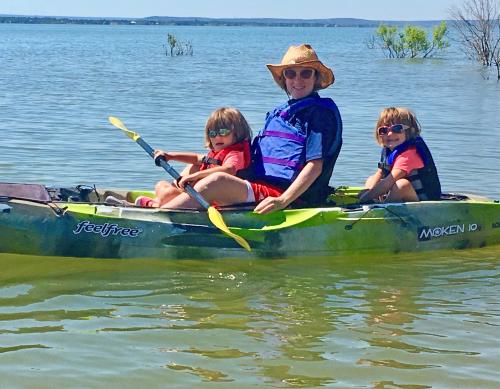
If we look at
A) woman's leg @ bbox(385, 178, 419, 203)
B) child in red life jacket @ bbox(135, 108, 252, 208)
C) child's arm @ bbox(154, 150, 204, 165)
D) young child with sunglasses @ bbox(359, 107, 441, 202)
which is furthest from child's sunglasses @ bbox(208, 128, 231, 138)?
woman's leg @ bbox(385, 178, 419, 203)

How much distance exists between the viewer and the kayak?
21.9 feet

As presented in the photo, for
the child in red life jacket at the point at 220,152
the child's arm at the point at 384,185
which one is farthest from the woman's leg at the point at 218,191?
the child's arm at the point at 384,185

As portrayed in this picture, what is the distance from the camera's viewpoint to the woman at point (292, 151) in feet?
22.6

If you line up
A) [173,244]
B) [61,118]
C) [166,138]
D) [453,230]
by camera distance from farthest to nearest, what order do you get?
[61,118] < [166,138] < [453,230] < [173,244]

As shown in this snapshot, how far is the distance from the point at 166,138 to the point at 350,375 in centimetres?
958

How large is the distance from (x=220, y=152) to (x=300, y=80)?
78 cm

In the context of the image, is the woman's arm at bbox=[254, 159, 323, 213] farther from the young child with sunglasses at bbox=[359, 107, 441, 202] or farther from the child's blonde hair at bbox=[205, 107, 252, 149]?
the young child with sunglasses at bbox=[359, 107, 441, 202]

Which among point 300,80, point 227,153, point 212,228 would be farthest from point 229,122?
point 212,228

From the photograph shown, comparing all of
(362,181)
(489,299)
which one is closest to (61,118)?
(362,181)

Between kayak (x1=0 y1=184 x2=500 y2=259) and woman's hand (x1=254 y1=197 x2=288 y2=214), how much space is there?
0.23ft

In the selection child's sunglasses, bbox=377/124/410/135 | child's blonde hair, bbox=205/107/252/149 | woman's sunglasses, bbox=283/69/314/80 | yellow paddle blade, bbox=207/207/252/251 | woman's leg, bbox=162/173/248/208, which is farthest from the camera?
child's sunglasses, bbox=377/124/410/135

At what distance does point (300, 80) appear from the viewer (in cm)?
711

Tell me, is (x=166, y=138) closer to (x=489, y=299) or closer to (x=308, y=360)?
(x=489, y=299)

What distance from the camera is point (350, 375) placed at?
16.1 feet
